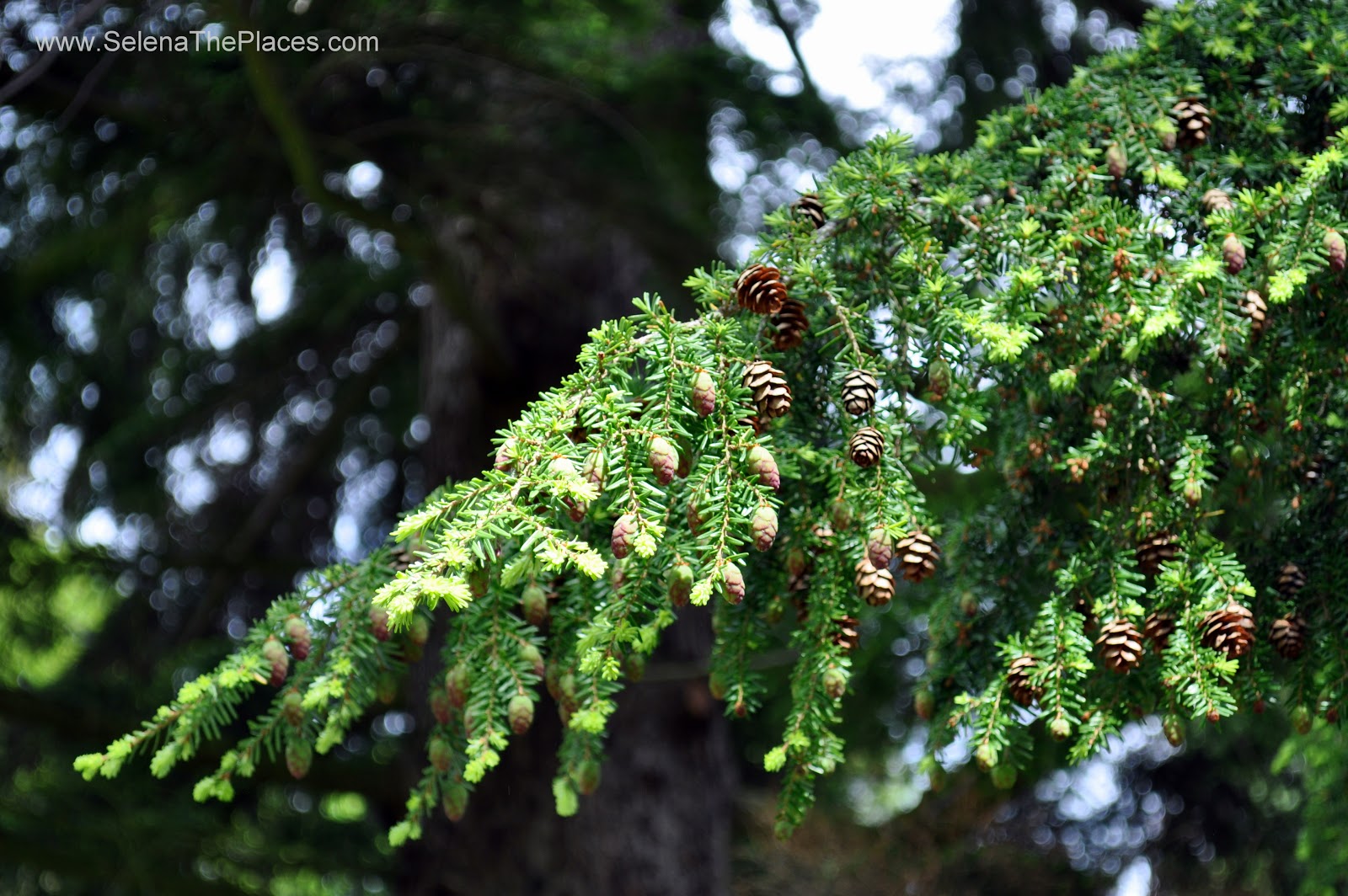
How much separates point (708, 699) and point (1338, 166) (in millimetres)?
3499

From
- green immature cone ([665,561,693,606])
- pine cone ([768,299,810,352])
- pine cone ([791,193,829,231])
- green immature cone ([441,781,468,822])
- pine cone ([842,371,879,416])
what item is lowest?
green immature cone ([441,781,468,822])

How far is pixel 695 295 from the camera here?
80.0 inches

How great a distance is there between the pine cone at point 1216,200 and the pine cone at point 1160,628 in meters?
0.66

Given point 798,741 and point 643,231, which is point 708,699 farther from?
point 798,741

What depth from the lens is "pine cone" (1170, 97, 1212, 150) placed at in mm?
2188

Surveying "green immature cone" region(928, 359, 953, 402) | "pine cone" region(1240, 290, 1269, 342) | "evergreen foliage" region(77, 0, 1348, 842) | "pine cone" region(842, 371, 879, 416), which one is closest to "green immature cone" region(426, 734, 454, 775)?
"evergreen foliage" region(77, 0, 1348, 842)

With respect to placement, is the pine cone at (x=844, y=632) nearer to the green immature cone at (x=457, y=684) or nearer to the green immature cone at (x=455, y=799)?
the green immature cone at (x=457, y=684)

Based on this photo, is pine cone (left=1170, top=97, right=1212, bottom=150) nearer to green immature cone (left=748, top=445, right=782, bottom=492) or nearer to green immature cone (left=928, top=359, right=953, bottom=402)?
green immature cone (left=928, top=359, right=953, bottom=402)

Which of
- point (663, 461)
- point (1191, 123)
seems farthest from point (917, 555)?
point (1191, 123)

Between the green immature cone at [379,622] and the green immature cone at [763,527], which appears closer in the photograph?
the green immature cone at [763,527]

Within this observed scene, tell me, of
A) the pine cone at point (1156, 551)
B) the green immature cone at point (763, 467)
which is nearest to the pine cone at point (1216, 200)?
the pine cone at point (1156, 551)

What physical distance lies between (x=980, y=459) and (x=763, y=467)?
0.56 meters

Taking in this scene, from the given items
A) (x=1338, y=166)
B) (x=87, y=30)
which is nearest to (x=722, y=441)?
(x=1338, y=166)

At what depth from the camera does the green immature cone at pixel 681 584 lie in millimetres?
1669
